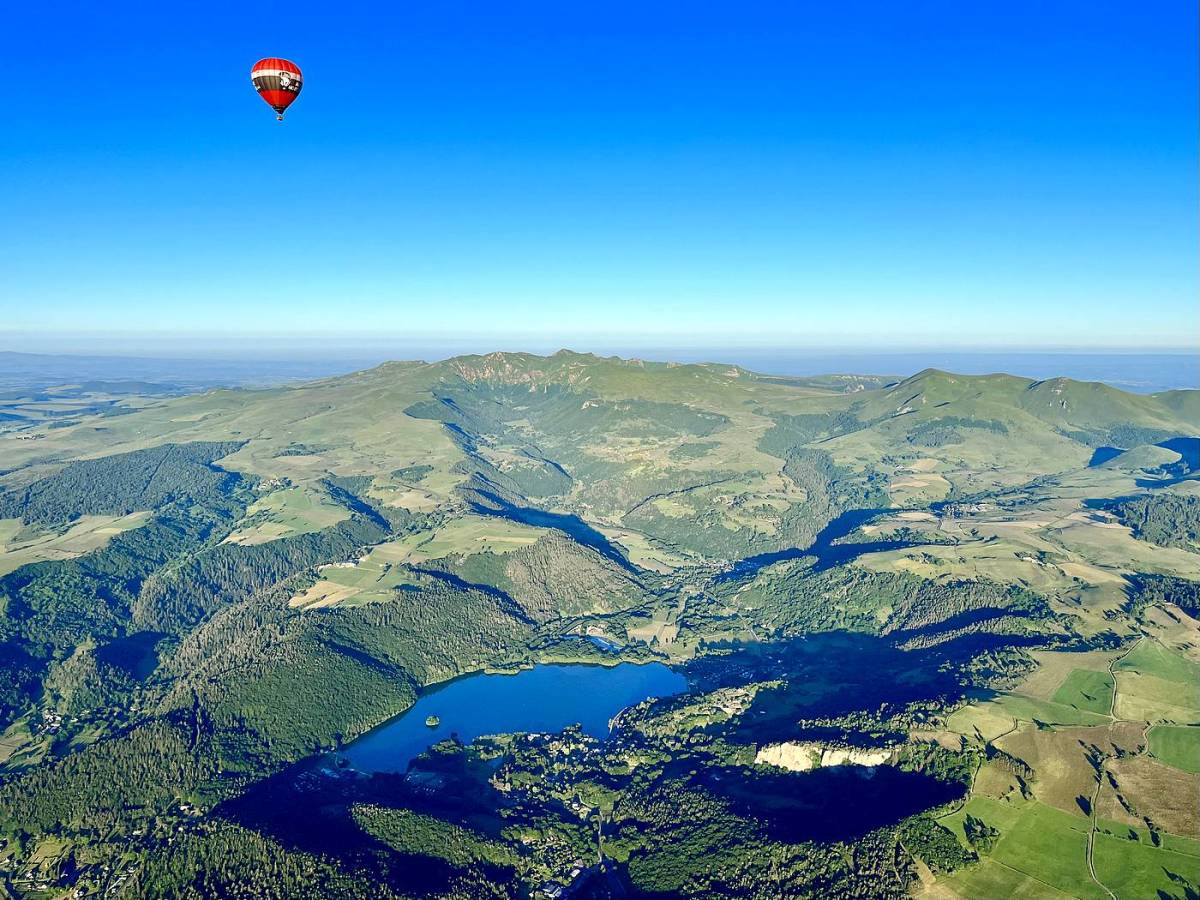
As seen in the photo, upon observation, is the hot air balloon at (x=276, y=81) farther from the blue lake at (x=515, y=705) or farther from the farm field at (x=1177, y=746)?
the farm field at (x=1177, y=746)

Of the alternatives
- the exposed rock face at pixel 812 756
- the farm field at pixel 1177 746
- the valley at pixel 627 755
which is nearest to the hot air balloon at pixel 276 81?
the valley at pixel 627 755

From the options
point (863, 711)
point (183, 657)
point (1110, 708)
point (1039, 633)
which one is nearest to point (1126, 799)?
point (1110, 708)

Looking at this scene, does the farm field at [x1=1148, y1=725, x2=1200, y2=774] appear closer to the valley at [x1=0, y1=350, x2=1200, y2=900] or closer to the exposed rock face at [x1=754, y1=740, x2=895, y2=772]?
the valley at [x1=0, y1=350, x2=1200, y2=900]

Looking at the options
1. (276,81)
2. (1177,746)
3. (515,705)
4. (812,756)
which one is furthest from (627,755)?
(276,81)

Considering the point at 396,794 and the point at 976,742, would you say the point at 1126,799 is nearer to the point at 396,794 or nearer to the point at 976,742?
the point at 976,742

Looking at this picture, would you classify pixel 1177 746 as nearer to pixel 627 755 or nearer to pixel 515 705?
pixel 627 755

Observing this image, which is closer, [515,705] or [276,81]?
[276,81]

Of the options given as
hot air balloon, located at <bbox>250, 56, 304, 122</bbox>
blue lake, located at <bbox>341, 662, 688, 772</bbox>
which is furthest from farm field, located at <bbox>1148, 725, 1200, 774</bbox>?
hot air balloon, located at <bbox>250, 56, 304, 122</bbox>
